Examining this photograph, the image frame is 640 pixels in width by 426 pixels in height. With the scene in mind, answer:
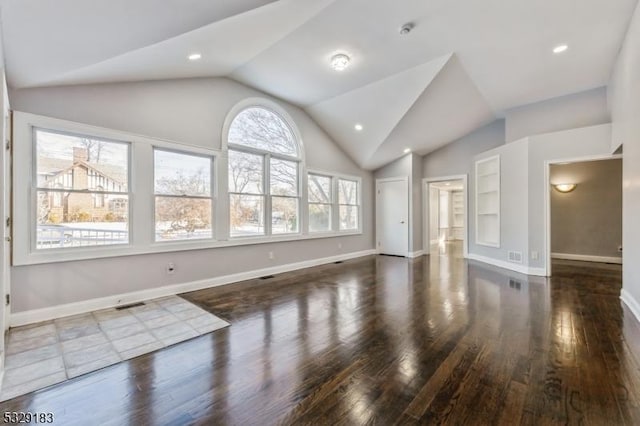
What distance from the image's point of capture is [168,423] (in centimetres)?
147

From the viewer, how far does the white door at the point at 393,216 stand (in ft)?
23.6

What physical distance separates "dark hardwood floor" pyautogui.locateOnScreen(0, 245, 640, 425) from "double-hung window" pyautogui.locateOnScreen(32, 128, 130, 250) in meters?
1.52

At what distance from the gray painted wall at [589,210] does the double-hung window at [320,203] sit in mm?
4787

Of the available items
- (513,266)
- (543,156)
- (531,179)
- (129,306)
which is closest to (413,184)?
(531,179)

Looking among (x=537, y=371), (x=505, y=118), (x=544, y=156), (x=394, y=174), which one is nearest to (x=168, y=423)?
(x=537, y=371)

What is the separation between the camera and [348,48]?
3.64 m

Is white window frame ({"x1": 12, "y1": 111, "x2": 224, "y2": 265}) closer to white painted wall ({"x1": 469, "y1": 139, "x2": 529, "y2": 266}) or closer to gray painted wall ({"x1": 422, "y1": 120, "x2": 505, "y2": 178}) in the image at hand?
white painted wall ({"x1": 469, "y1": 139, "x2": 529, "y2": 266})

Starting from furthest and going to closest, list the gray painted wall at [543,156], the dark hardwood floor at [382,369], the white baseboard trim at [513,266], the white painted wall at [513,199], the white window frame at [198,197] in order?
the white painted wall at [513,199] → the white baseboard trim at [513,266] → the gray painted wall at [543,156] → the white window frame at [198,197] → the dark hardwood floor at [382,369]

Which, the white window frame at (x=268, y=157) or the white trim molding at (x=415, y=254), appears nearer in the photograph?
the white window frame at (x=268, y=157)

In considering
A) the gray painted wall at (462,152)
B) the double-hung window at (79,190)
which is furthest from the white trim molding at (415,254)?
the double-hung window at (79,190)

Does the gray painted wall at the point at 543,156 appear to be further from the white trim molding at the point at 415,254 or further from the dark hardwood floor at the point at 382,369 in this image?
the white trim molding at the point at 415,254

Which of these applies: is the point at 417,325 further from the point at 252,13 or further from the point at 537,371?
the point at 252,13

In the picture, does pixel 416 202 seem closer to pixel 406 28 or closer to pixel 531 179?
pixel 531 179

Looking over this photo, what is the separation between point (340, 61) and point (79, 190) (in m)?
3.63
